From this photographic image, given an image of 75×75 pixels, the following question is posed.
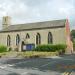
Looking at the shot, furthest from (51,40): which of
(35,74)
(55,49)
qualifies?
(35,74)

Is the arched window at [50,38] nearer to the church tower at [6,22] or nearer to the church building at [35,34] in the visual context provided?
the church building at [35,34]

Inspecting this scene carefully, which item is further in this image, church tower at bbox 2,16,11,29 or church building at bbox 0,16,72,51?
church tower at bbox 2,16,11,29

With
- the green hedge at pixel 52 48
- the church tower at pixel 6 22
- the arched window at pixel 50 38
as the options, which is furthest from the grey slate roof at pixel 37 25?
the green hedge at pixel 52 48

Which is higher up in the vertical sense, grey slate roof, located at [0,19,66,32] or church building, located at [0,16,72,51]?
grey slate roof, located at [0,19,66,32]

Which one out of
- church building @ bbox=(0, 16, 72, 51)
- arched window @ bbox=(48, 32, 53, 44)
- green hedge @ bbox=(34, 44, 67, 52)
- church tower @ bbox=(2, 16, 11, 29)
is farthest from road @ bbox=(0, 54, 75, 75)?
church tower @ bbox=(2, 16, 11, 29)

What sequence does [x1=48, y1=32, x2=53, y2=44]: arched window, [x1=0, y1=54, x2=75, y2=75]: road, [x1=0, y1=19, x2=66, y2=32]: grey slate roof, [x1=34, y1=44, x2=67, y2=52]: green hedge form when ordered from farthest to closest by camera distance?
[x1=48, y1=32, x2=53, y2=44]: arched window, [x1=0, y1=19, x2=66, y2=32]: grey slate roof, [x1=34, y1=44, x2=67, y2=52]: green hedge, [x1=0, y1=54, x2=75, y2=75]: road

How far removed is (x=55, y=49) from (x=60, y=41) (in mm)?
4632

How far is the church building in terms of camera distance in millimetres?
Result: 59969

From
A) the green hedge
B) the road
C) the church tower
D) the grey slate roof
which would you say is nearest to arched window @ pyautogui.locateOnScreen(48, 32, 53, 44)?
the grey slate roof

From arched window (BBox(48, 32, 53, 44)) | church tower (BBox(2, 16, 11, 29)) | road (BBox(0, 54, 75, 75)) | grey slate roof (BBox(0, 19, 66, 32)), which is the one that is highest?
church tower (BBox(2, 16, 11, 29))

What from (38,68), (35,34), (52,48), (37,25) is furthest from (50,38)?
(38,68)

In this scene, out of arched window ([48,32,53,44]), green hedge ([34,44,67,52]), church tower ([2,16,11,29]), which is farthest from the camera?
church tower ([2,16,11,29])

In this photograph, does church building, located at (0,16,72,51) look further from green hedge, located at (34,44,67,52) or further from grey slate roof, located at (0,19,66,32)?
green hedge, located at (34,44,67,52)

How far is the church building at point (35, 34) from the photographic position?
197 ft
